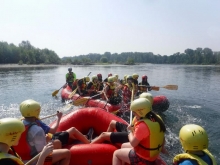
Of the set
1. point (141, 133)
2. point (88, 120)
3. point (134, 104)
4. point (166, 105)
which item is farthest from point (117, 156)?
point (166, 105)

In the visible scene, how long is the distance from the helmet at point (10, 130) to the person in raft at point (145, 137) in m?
1.53

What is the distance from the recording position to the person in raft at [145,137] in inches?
117

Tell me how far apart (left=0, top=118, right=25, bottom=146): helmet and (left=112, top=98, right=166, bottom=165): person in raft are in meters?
1.53

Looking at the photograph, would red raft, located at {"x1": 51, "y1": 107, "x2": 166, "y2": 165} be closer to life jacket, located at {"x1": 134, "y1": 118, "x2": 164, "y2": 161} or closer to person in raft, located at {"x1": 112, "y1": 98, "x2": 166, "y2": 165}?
person in raft, located at {"x1": 112, "y1": 98, "x2": 166, "y2": 165}

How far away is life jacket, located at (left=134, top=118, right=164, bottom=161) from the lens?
298 cm

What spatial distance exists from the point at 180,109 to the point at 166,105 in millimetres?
1951

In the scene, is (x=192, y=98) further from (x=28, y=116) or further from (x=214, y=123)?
(x=28, y=116)

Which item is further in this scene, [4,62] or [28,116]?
[4,62]

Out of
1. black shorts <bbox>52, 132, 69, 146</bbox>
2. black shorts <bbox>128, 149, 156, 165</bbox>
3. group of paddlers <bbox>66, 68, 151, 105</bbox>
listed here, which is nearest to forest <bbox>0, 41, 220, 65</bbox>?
group of paddlers <bbox>66, 68, 151, 105</bbox>

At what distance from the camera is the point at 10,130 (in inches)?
87.7

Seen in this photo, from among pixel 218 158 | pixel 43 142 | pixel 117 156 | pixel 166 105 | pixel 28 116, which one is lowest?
pixel 218 158

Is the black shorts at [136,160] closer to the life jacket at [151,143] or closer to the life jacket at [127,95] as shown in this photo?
the life jacket at [151,143]

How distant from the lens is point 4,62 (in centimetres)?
6209

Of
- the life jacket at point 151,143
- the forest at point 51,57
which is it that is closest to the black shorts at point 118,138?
the life jacket at point 151,143
